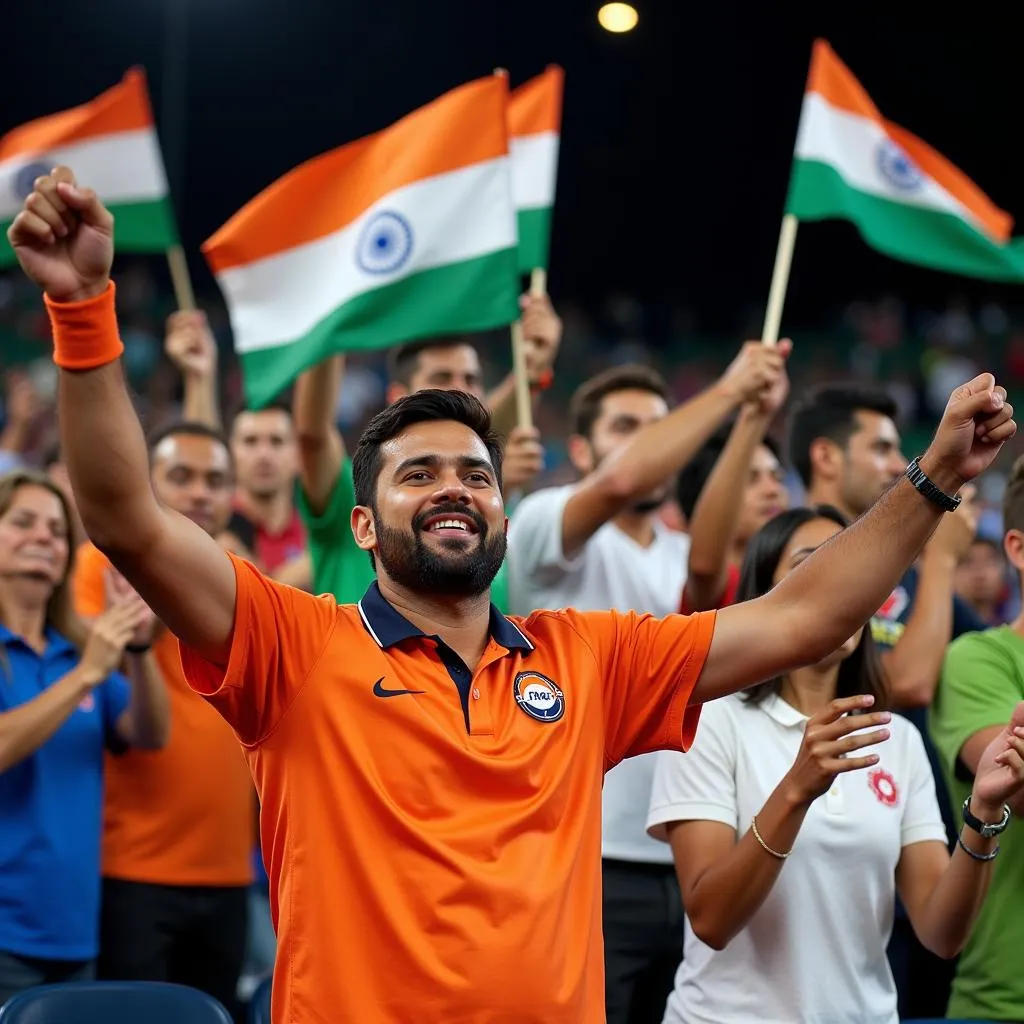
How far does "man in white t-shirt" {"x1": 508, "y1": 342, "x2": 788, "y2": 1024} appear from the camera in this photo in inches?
148

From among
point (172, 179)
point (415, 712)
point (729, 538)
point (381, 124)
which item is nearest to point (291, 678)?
point (415, 712)

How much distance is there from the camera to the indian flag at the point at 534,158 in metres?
5.27

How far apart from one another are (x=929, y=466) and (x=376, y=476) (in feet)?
3.15

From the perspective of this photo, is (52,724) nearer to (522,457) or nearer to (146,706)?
(146,706)

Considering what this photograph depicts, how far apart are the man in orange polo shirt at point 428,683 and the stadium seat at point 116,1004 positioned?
72cm

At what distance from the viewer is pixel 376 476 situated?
2.76m

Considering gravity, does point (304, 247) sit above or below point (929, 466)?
above

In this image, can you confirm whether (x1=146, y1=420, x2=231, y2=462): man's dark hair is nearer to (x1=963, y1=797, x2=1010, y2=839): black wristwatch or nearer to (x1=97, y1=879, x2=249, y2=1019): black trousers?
(x1=97, y1=879, x2=249, y2=1019): black trousers

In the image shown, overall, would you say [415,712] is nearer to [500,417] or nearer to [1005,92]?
[500,417]

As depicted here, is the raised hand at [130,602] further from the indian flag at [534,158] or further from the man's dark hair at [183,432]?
the indian flag at [534,158]

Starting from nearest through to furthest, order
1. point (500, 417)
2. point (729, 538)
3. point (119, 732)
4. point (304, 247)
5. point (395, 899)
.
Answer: point (395, 899), point (729, 538), point (119, 732), point (304, 247), point (500, 417)

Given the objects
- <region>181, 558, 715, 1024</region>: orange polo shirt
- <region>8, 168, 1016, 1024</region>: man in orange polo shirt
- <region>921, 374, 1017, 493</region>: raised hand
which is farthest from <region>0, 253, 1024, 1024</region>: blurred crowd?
<region>921, 374, 1017, 493</region>: raised hand

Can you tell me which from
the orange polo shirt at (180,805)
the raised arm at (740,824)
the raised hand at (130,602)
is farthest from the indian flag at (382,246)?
the raised arm at (740,824)

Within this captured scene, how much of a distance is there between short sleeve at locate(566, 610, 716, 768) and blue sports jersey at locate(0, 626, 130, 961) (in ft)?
5.97
